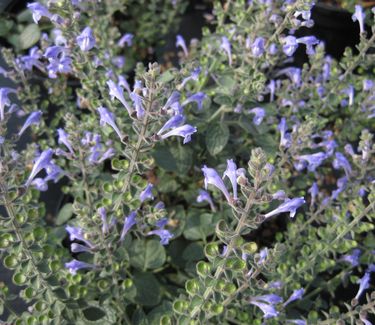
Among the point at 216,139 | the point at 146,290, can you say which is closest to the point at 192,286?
the point at 146,290

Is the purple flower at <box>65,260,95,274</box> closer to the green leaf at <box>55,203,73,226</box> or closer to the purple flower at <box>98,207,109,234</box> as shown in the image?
the purple flower at <box>98,207,109,234</box>

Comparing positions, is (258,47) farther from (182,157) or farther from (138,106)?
(138,106)

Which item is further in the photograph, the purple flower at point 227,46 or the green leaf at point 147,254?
the purple flower at point 227,46

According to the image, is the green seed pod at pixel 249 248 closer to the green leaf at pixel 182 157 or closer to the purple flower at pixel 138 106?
the purple flower at pixel 138 106

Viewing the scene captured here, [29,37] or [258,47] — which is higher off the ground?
[258,47]

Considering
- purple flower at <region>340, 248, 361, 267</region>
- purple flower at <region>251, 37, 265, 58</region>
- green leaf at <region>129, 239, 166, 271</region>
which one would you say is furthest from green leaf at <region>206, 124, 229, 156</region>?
purple flower at <region>340, 248, 361, 267</region>

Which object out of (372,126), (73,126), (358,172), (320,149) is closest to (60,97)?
(73,126)

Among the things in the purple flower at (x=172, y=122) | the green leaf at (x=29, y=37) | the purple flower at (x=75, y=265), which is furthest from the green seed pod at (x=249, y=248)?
the green leaf at (x=29, y=37)

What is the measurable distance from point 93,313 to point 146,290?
314mm

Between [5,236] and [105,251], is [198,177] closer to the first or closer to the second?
[105,251]

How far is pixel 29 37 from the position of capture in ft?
9.83

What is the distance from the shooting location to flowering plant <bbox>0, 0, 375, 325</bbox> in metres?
1.52

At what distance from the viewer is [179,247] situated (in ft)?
7.98

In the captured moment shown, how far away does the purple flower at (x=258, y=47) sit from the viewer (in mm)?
1988
